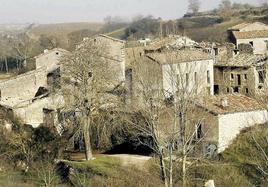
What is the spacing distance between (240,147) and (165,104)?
4.24 m

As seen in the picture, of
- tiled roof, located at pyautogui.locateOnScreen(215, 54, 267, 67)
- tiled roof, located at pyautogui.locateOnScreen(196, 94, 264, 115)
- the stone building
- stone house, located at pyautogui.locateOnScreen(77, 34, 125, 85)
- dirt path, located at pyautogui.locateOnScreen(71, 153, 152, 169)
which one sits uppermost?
stone house, located at pyautogui.locateOnScreen(77, 34, 125, 85)

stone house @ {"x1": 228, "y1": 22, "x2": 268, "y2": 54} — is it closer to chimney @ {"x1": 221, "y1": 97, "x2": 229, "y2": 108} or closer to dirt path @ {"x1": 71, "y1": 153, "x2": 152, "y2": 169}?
chimney @ {"x1": 221, "y1": 97, "x2": 229, "y2": 108}

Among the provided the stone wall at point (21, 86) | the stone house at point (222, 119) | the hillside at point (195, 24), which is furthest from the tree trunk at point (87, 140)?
the hillside at point (195, 24)

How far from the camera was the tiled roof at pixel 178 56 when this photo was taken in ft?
88.4

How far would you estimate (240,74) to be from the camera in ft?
116

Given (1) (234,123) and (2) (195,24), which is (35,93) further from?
(2) (195,24)

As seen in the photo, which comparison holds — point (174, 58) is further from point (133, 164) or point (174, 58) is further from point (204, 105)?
point (133, 164)

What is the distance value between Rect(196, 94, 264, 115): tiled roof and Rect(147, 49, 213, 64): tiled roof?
2710mm

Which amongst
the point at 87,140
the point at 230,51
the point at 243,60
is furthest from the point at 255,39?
the point at 87,140

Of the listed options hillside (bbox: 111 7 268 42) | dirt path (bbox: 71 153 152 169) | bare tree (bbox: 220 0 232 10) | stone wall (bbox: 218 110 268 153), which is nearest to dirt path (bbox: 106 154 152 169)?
dirt path (bbox: 71 153 152 169)

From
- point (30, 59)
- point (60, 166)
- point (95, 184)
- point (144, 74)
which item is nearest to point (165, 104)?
point (144, 74)

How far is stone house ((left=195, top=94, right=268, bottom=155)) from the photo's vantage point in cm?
2450

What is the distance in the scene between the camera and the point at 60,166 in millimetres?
26516

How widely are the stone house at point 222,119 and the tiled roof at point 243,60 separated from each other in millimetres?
8893
